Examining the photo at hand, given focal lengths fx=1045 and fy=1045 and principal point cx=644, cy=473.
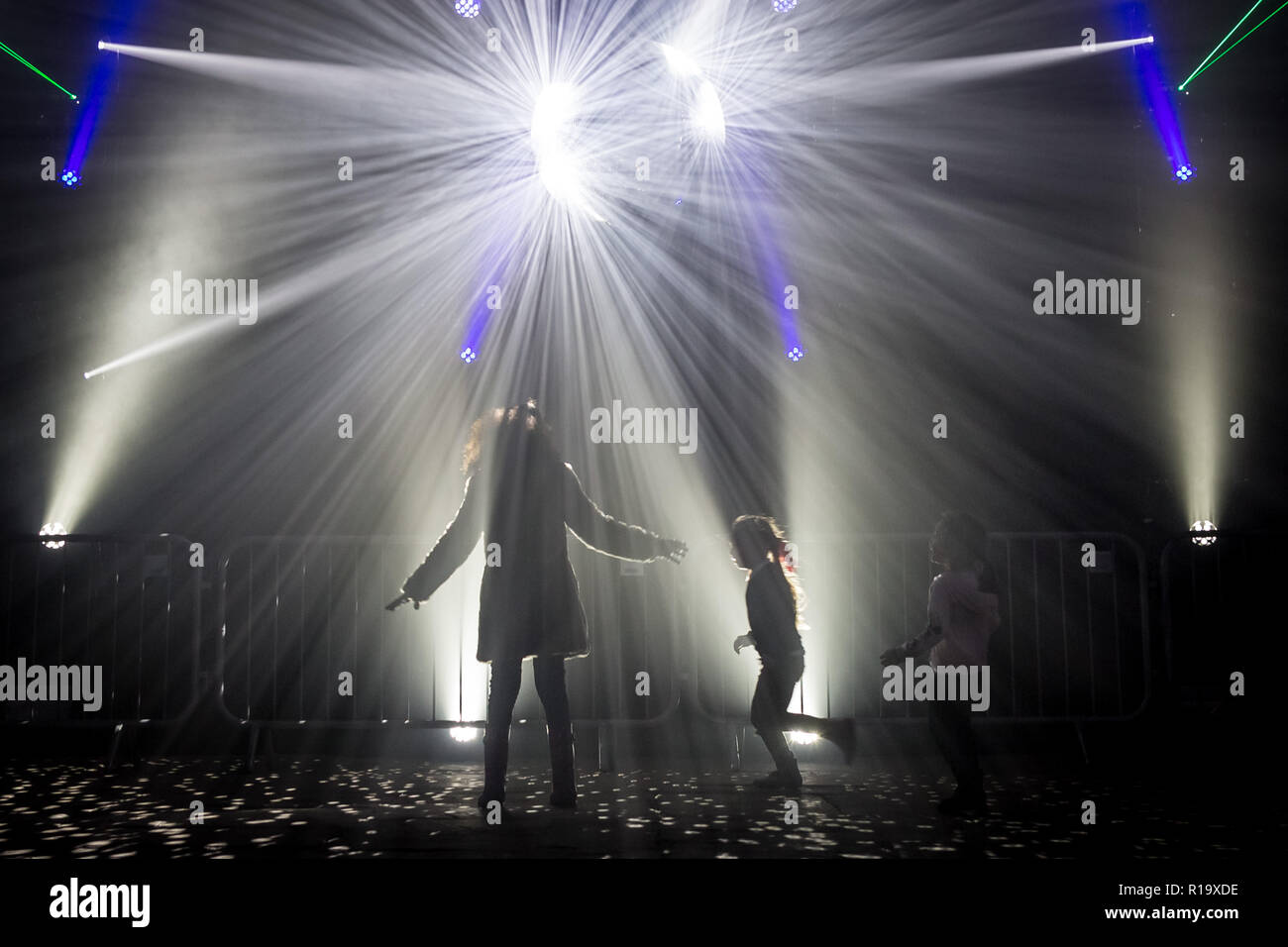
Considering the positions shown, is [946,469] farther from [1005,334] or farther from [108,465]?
[108,465]

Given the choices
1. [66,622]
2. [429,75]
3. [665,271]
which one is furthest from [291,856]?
[429,75]

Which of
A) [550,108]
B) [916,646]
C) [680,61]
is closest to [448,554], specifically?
[916,646]

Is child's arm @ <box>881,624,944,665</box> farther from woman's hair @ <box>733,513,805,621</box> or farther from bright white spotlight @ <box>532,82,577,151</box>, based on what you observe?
bright white spotlight @ <box>532,82,577,151</box>

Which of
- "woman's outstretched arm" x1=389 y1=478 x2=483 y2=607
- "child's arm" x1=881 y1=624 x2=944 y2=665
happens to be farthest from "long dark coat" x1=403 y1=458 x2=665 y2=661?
"child's arm" x1=881 y1=624 x2=944 y2=665

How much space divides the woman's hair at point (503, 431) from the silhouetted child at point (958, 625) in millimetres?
1872

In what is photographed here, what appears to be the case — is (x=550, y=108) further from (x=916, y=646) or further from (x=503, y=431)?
(x=916, y=646)

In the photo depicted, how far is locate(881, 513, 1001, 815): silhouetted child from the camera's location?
460 centimetres

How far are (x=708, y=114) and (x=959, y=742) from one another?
518cm

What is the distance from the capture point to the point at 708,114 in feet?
25.9

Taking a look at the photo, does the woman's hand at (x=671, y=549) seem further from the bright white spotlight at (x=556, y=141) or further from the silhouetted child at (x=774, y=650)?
the bright white spotlight at (x=556, y=141)

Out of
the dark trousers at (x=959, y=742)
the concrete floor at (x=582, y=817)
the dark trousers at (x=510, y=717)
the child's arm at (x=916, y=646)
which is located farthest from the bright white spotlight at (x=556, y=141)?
the dark trousers at (x=959, y=742)

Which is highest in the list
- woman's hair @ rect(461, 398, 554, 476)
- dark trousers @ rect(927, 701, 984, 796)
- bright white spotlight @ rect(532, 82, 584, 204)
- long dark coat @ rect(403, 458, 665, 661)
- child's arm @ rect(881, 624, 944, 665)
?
bright white spotlight @ rect(532, 82, 584, 204)

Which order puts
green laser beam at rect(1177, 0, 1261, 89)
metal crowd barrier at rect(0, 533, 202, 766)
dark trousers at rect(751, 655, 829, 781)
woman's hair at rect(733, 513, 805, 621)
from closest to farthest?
dark trousers at rect(751, 655, 829, 781) < woman's hair at rect(733, 513, 805, 621) < metal crowd barrier at rect(0, 533, 202, 766) < green laser beam at rect(1177, 0, 1261, 89)

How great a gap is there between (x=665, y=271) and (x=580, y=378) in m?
1.04
